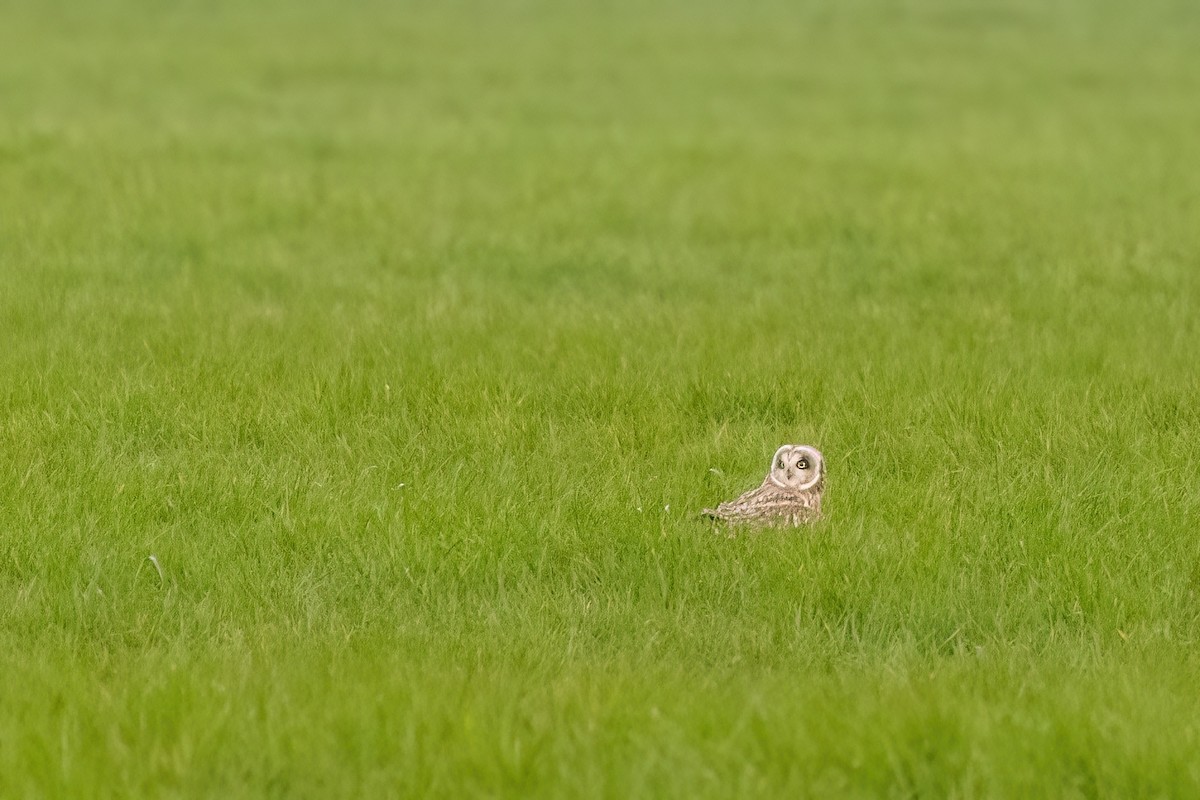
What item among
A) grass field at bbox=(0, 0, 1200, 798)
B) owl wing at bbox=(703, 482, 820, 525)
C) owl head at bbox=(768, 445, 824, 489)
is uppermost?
owl head at bbox=(768, 445, 824, 489)

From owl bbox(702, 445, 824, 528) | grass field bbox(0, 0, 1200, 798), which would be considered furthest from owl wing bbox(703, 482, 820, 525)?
grass field bbox(0, 0, 1200, 798)

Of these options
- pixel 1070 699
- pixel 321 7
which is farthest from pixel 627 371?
pixel 321 7

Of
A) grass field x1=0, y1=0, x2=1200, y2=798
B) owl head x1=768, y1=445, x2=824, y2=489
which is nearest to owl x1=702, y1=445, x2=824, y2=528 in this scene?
owl head x1=768, y1=445, x2=824, y2=489

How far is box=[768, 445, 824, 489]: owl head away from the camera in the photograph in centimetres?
473

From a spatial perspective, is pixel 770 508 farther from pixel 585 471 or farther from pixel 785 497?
pixel 585 471

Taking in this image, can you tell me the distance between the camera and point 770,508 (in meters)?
4.65

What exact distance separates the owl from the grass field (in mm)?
114

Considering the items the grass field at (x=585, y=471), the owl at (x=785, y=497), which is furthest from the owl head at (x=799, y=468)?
the grass field at (x=585, y=471)

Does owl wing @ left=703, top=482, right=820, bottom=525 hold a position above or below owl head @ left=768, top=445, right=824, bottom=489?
below

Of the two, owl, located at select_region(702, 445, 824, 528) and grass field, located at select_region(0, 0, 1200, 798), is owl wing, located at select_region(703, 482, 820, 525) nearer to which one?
owl, located at select_region(702, 445, 824, 528)

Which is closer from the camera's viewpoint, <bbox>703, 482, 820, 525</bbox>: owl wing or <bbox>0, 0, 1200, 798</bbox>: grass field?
<bbox>0, 0, 1200, 798</bbox>: grass field

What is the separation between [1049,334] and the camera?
7.16 metres

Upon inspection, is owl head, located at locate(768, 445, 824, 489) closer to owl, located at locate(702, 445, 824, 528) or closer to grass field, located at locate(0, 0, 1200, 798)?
owl, located at locate(702, 445, 824, 528)

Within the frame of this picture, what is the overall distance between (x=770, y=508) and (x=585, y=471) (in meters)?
0.96
